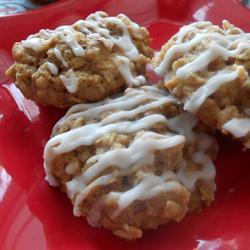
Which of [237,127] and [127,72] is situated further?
[127,72]

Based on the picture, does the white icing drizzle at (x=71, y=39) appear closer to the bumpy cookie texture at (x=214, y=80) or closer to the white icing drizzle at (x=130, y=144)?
the white icing drizzle at (x=130, y=144)

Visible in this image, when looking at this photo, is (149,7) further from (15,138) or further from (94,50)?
(15,138)

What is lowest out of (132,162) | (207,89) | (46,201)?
(46,201)

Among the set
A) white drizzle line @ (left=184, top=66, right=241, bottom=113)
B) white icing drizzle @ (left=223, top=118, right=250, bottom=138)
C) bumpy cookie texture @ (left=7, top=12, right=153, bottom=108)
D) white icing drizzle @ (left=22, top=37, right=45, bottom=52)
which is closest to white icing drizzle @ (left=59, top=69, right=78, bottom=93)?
bumpy cookie texture @ (left=7, top=12, right=153, bottom=108)

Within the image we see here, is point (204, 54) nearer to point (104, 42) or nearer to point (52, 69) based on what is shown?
point (104, 42)

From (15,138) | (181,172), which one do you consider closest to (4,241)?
(15,138)

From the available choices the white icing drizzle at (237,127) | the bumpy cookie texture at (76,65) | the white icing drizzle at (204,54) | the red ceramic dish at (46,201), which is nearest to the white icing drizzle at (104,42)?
the bumpy cookie texture at (76,65)

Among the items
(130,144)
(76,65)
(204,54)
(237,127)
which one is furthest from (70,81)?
(237,127)
